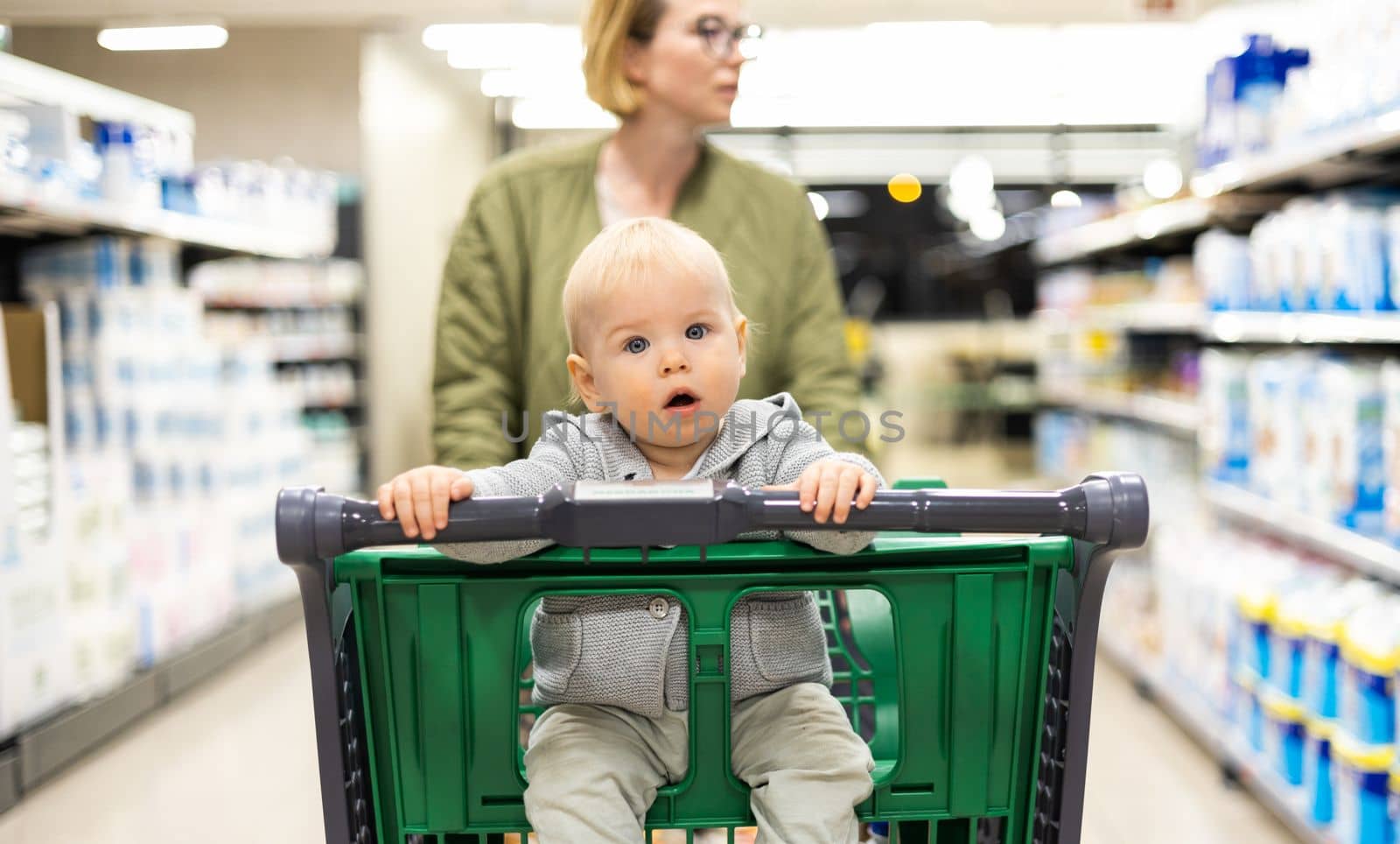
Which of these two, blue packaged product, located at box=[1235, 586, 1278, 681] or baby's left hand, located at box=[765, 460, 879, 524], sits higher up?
baby's left hand, located at box=[765, 460, 879, 524]

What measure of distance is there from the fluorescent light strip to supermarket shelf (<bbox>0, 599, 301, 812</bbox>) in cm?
335

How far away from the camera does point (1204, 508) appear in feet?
13.3

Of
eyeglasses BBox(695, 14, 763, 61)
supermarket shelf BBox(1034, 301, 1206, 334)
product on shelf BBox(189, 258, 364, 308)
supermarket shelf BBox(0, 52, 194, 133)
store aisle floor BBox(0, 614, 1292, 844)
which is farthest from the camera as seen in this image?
product on shelf BBox(189, 258, 364, 308)

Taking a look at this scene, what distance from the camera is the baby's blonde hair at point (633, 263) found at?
3.95ft

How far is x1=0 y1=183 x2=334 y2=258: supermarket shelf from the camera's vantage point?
3408mm

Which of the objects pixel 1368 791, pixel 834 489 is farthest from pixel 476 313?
pixel 1368 791

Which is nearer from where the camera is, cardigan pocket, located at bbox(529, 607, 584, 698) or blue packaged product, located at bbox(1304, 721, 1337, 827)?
cardigan pocket, located at bbox(529, 607, 584, 698)

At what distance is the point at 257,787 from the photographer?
3348 millimetres

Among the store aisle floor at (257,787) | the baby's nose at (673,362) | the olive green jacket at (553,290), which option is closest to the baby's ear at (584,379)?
the baby's nose at (673,362)

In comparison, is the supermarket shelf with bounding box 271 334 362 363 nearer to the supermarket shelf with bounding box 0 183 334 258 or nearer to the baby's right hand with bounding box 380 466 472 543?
the supermarket shelf with bounding box 0 183 334 258

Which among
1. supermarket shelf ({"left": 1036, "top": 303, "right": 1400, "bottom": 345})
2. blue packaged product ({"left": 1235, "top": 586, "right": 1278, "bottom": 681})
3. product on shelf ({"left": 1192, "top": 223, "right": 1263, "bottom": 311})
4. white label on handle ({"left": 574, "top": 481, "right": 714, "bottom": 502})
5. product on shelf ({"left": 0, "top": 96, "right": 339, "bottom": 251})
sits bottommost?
blue packaged product ({"left": 1235, "top": 586, "right": 1278, "bottom": 681})

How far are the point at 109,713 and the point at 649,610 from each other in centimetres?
321

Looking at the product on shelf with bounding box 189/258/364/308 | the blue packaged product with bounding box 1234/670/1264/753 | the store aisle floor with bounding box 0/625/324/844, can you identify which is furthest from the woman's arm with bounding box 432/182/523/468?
the product on shelf with bounding box 189/258/364/308

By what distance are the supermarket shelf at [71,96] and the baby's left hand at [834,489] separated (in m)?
3.28
